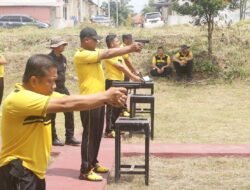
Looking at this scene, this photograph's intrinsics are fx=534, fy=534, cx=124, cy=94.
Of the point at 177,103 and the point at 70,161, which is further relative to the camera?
the point at 177,103

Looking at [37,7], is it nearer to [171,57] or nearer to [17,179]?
[171,57]

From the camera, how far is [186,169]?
6.59m

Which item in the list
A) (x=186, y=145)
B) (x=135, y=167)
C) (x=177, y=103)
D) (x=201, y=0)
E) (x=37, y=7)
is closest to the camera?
(x=135, y=167)

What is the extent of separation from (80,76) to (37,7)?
4192 centimetres

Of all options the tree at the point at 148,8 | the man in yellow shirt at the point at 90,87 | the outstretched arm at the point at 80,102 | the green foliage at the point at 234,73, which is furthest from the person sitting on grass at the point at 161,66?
the tree at the point at 148,8

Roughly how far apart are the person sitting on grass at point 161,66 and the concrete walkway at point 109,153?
7492 mm

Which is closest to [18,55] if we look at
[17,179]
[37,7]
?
[17,179]

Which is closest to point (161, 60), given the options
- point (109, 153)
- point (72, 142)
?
point (72, 142)

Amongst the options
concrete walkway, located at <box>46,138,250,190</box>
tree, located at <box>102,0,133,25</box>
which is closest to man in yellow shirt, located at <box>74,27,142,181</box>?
concrete walkway, located at <box>46,138,250,190</box>

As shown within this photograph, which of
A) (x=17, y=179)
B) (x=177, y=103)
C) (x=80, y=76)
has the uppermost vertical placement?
(x=80, y=76)

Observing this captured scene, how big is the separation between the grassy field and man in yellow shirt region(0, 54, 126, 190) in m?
2.44

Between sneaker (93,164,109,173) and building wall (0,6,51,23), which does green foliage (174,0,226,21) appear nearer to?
sneaker (93,164,109,173)

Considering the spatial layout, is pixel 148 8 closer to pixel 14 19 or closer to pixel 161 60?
pixel 14 19

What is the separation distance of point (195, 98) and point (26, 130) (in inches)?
396
